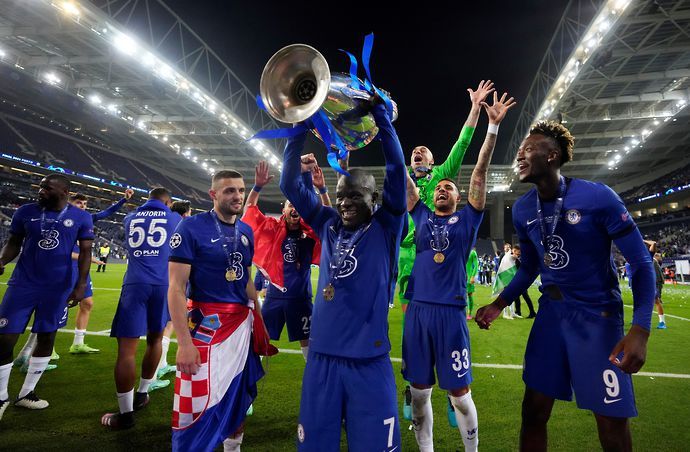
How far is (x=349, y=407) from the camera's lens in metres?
1.86

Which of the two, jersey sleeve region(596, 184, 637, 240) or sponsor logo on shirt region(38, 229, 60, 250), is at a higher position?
jersey sleeve region(596, 184, 637, 240)

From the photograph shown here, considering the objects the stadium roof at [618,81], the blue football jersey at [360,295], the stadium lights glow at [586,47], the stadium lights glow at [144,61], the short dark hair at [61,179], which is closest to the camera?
the blue football jersey at [360,295]

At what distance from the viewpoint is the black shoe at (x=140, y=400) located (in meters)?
3.84

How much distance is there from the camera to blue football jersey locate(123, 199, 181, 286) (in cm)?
386

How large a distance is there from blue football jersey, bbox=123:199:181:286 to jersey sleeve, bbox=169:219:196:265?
4.78 feet

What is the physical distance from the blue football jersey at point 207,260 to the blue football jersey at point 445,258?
1472 mm

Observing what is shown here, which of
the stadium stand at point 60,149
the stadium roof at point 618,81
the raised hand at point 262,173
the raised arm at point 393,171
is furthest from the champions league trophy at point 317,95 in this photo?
the stadium stand at point 60,149

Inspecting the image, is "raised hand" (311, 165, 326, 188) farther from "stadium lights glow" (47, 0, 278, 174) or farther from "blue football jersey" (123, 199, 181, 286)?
"stadium lights glow" (47, 0, 278, 174)

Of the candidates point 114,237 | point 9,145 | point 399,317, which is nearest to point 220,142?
point 114,237

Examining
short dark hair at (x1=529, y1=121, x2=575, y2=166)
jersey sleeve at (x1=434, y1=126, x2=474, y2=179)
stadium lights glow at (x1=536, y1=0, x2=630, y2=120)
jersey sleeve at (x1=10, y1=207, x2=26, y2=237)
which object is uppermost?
stadium lights glow at (x1=536, y1=0, x2=630, y2=120)

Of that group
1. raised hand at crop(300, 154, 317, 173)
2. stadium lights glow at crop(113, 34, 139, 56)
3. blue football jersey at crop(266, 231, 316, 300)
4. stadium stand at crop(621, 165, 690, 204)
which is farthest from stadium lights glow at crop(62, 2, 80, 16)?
stadium stand at crop(621, 165, 690, 204)

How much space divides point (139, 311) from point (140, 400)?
100 cm

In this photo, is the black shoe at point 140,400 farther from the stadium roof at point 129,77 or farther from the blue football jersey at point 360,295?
the stadium roof at point 129,77

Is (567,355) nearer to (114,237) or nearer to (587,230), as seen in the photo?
(587,230)
